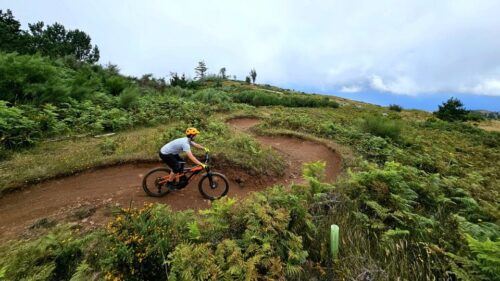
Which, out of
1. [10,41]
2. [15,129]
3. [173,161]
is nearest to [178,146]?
[173,161]

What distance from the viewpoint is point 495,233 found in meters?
3.64

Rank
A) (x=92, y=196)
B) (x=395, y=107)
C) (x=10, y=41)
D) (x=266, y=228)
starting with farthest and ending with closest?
(x=395, y=107), (x=10, y=41), (x=92, y=196), (x=266, y=228)

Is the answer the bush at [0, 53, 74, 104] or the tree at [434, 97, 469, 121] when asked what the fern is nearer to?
the bush at [0, 53, 74, 104]

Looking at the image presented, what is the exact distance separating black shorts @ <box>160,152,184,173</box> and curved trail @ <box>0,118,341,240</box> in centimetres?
78

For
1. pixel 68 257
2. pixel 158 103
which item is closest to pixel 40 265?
pixel 68 257

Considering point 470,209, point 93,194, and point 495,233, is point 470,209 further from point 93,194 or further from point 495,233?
point 93,194

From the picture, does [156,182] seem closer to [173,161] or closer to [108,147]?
[173,161]

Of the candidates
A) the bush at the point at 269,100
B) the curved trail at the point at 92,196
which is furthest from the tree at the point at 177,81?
the curved trail at the point at 92,196

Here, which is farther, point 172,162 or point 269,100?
point 269,100

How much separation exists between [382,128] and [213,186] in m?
10.3

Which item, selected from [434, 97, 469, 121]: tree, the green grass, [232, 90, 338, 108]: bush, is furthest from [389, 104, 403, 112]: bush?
the green grass

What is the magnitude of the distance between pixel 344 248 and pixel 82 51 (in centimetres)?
6693

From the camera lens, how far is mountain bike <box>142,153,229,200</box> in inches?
265

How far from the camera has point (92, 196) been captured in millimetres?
6582
